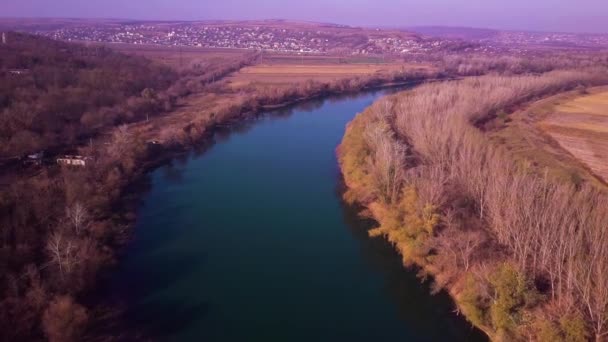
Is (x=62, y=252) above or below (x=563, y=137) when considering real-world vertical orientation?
below

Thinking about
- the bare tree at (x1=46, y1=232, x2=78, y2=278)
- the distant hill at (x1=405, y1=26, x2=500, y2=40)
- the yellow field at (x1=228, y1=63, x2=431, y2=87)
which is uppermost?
the distant hill at (x1=405, y1=26, x2=500, y2=40)

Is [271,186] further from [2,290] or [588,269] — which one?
[588,269]

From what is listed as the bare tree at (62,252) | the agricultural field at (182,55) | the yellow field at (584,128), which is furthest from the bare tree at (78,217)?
the agricultural field at (182,55)

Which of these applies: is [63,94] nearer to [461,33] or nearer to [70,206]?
[70,206]

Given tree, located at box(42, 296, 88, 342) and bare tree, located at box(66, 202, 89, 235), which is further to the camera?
bare tree, located at box(66, 202, 89, 235)

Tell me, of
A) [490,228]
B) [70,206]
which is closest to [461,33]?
[490,228]

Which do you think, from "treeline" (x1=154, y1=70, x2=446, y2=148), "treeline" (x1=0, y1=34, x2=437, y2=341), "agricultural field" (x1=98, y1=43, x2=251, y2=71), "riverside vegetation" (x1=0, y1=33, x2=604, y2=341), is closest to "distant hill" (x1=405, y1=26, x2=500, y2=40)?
"agricultural field" (x1=98, y1=43, x2=251, y2=71)

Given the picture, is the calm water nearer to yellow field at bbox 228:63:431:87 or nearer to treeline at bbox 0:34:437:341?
treeline at bbox 0:34:437:341
